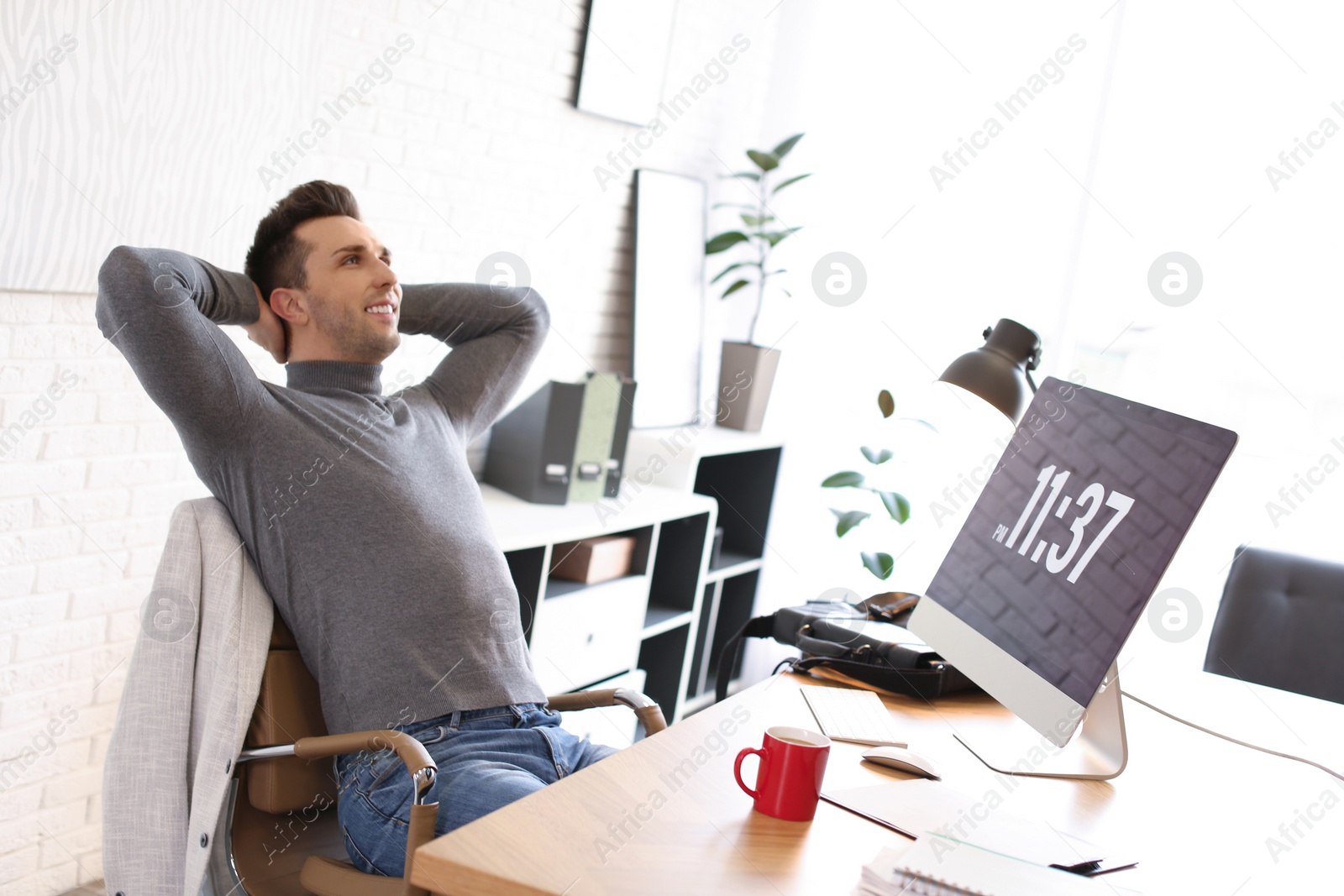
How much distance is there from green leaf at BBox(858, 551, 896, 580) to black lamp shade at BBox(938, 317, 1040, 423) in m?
2.04

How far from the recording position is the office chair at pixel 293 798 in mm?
1414

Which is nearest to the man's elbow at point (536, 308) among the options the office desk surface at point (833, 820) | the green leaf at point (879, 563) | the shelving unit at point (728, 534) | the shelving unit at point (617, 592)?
the shelving unit at point (617, 592)

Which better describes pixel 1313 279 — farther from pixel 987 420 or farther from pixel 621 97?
pixel 621 97

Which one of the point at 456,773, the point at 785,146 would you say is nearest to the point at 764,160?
the point at 785,146

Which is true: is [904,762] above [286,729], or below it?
above

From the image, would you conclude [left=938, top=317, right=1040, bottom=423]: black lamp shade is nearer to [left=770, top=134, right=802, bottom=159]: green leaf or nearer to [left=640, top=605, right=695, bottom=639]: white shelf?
[left=640, top=605, right=695, bottom=639]: white shelf

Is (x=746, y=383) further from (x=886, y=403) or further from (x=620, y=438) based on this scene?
(x=620, y=438)

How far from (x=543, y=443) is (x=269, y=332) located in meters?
0.98

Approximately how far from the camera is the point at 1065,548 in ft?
4.34

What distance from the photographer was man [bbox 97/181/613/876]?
5.21 ft

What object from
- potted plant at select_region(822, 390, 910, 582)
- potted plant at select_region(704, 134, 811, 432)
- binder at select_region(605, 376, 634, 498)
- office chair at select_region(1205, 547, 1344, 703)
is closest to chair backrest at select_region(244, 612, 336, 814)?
binder at select_region(605, 376, 634, 498)

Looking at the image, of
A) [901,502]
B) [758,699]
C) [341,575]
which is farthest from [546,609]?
[901,502]

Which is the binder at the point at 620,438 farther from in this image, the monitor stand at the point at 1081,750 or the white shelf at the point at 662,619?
the monitor stand at the point at 1081,750

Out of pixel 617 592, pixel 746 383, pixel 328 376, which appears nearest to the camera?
pixel 328 376
